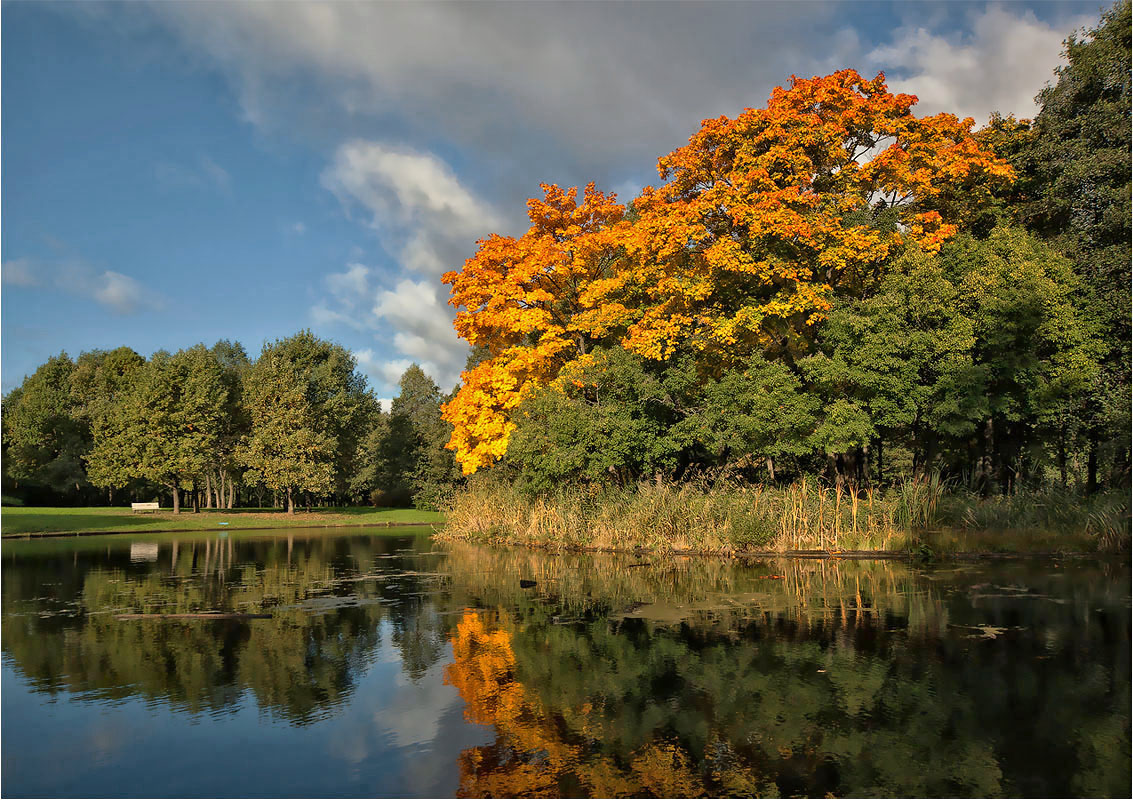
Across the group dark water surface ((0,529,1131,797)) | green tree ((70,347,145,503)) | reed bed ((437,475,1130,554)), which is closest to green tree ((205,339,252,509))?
green tree ((70,347,145,503))

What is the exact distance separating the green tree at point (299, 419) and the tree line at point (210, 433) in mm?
105

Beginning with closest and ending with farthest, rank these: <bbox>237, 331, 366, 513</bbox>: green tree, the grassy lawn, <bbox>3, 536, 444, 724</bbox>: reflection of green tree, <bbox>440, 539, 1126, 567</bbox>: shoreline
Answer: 1. <bbox>3, 536, 444, 724</bbox>: reflection of green tree
2. <bbox>440, 539, 1126, 567</bbox>: shoreline
3. the grassy lawn
4. <bbox>237, 331, 366, 513</bbox>: green tree

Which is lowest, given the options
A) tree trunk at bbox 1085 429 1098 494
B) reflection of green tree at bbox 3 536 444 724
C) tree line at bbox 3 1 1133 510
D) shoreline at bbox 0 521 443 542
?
shoreline at bbox 0 521 443 542

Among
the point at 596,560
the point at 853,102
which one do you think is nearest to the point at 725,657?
the point at 596,560

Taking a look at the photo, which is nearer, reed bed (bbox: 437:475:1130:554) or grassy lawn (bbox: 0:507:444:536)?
reed bed (bbox: 437:475:1130:554)

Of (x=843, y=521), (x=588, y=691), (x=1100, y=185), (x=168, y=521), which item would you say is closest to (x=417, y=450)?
(x=168, y=521)

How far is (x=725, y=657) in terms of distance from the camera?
9688 millimetres

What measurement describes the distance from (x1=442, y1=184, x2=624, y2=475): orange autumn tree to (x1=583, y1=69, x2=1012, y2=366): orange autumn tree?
3956 millimetres

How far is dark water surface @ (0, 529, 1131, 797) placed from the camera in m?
6.19

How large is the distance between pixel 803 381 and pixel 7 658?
23.1 m

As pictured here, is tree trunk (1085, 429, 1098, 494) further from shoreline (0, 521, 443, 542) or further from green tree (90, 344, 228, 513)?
green tree (90, 344, 228, 513)

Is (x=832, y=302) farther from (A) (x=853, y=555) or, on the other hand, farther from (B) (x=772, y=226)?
(A) (x=853, y=555)

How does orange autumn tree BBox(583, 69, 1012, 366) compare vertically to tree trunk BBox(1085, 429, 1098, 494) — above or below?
above

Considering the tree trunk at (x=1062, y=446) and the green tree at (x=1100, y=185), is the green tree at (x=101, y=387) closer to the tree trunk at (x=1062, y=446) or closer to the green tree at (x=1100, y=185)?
the tree trunk at (x=1062, y=446)
